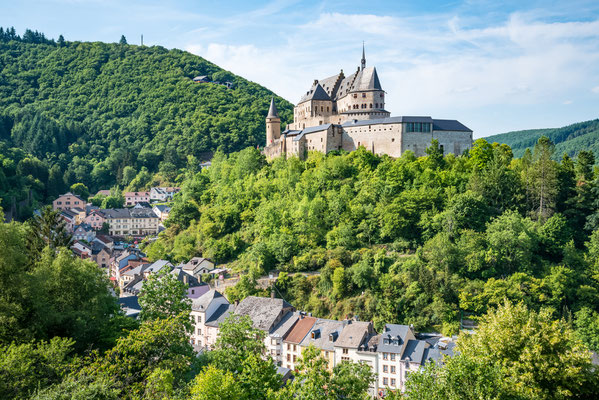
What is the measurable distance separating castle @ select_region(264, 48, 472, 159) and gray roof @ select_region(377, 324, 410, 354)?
86.0 feet

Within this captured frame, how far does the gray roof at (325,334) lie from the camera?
3861cm

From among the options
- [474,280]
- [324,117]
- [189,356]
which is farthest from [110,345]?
[324,117]

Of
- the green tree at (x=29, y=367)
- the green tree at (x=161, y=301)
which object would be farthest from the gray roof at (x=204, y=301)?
the green tree at (x=29, y=367)

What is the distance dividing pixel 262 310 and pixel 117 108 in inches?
4152

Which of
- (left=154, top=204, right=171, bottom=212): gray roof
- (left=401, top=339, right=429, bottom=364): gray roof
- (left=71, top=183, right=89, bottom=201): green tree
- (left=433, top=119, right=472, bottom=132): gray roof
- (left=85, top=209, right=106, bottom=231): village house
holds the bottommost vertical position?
(left=401, top=339, right=429, bottom=364): gray roof

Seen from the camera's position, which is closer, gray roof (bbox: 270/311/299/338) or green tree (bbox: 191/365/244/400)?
green tree (bbox: 191/365/244/400)

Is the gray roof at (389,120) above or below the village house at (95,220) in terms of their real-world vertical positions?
above

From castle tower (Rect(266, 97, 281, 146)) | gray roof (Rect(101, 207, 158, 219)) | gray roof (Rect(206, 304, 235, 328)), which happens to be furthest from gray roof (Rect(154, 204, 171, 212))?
gray roof (Rect(206, 304, 235, 328))

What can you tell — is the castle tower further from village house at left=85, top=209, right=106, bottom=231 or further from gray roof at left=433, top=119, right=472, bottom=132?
village house at left=85, top=209, right=106, bottom=231

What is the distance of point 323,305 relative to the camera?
48.1 m

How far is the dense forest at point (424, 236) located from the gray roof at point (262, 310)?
167 inches

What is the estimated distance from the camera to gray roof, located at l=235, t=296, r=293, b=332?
42.8m

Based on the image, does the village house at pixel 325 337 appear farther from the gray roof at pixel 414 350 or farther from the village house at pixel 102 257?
the village house at pixel 102 257

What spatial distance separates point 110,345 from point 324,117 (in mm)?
52324
